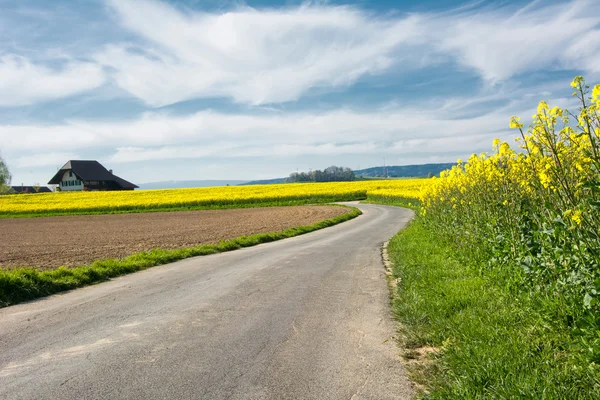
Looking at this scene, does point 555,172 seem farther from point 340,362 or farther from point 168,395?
point 168,395

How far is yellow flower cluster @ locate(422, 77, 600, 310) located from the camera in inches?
167

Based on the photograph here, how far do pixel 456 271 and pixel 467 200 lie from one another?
9.70ft

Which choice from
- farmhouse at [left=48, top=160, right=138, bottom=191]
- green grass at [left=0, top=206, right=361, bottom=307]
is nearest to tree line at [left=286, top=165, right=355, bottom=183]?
farmhouse at [left=48, top=160, right=138, bottom=191]

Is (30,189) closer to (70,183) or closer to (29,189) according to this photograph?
(29,189)

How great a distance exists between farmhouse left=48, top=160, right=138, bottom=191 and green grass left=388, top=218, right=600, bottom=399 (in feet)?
308

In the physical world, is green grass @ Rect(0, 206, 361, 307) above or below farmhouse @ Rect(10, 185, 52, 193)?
below

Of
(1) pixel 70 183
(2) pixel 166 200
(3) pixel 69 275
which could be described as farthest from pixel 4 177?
(3) pixel 69 275

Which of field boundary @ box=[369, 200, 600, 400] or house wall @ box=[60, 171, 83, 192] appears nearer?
field boundary @ box=[369, 200, 600, 400]

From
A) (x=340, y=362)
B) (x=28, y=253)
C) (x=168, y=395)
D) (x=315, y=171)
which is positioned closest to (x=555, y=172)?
(x=340, y=362)

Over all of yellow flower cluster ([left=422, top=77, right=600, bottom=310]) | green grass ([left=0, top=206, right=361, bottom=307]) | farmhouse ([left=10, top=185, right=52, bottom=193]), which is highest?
farmhouse ([left=10, top=185, right=52, bottom=193])

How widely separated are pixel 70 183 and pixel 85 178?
5.05m

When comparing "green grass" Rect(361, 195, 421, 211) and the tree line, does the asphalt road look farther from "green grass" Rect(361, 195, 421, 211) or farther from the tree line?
the tree line

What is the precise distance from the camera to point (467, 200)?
10.9 meters

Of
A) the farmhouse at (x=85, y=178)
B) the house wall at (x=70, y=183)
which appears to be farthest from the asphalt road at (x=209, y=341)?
the house wall at (x=70, y=183)
